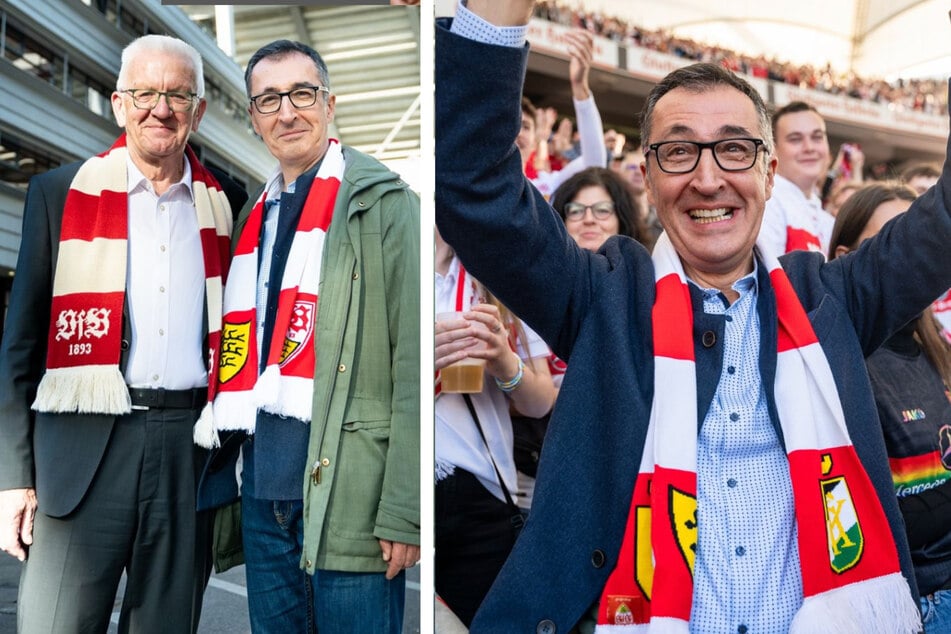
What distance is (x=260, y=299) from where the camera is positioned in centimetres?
133

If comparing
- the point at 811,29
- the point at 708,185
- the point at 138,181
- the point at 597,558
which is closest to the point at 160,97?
the point at 138,181

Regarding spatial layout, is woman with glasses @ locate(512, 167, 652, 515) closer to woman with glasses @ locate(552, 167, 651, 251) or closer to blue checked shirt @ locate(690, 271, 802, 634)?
woman with glasses @ locate(552, 167, 651, 251)

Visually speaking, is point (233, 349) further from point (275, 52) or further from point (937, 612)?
point (937, 612)

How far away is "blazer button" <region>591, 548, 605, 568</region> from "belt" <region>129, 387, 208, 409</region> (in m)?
0.64

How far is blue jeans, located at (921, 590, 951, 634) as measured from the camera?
166 centimetres

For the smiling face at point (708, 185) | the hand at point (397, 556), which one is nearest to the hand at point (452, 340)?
the hand at point (397, 556)

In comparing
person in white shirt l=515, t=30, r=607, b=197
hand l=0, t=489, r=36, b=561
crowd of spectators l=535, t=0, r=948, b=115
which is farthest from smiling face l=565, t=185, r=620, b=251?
hand l=0, t=489, r=36, b=561

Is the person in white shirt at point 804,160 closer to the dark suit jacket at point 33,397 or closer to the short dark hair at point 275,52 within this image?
the short dark hair at point 275,52

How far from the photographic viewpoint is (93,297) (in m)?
1.25

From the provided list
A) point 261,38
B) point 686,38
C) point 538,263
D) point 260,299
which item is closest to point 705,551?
point 538,263

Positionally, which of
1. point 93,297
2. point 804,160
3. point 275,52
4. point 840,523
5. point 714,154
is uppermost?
point 804,160

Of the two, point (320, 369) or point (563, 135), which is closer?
point (320, 369)

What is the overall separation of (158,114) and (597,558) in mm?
959

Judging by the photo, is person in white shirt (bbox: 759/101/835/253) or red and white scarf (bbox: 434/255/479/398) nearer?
red and white scarf (bbox: 434/255/479/398)
